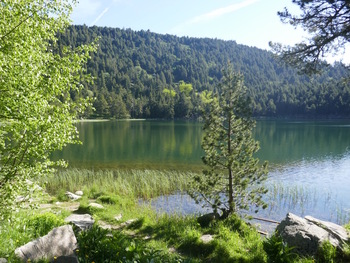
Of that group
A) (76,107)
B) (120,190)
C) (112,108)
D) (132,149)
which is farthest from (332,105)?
(76,107)

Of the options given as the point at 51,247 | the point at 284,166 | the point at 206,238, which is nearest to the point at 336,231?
the point at 206,238

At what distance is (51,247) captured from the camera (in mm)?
6703

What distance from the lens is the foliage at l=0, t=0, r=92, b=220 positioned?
255 inches

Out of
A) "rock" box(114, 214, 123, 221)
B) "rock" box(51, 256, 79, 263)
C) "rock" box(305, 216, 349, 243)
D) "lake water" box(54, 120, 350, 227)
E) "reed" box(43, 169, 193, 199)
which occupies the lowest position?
"lake water" box(54, 120, 350, 227)

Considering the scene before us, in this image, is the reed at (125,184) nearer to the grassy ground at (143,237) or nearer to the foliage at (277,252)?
the grassy ground at (143,237)

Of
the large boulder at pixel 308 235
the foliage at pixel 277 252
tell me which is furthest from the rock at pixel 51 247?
the large boulder at pixel 308 235

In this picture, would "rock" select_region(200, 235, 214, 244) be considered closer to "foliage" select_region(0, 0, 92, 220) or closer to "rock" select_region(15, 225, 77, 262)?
"rock" select_region(15, 225, 77, 262)

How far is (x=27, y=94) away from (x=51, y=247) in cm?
355

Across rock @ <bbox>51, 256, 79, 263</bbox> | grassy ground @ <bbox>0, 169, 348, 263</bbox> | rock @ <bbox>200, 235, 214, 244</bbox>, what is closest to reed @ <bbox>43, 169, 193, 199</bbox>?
grassy ground @ <bbox>0, 169, 348, 263</bbox>

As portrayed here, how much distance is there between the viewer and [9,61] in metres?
6.53

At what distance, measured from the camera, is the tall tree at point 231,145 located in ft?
44.0

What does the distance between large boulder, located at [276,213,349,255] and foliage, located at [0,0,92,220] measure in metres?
7.23

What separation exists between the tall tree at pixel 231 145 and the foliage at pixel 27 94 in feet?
23.7

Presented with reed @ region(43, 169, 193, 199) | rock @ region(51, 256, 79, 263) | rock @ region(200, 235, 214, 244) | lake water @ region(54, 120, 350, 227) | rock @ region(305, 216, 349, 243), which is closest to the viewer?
rock @ region(51, 256, 79, 263)
